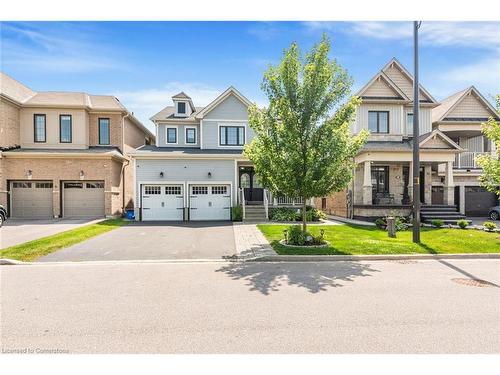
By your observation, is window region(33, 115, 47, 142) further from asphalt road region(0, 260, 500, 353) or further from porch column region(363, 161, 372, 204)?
Result: porch column region(363, 161, 372, 204)

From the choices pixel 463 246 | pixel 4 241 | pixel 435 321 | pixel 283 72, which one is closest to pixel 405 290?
pixel 435 321

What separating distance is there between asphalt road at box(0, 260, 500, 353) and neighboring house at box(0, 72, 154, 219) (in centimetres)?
1332

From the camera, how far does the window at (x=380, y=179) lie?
19812 mm

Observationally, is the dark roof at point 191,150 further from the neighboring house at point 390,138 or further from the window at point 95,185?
the neighboring house at point 390,138

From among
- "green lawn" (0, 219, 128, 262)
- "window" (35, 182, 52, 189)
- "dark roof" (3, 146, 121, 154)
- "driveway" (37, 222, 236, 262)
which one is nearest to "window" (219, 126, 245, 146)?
"dark roof" (3, 146, 121, 154)

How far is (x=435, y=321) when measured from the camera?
14.6 feet

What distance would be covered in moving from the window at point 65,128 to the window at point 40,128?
4.02 feet

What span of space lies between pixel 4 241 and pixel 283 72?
12740 millimetres

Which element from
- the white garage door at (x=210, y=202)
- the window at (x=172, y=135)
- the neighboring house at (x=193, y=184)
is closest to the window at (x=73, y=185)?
the neighboring house at (x=193, y=184)

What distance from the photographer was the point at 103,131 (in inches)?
860

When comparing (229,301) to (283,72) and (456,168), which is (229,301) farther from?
(456,168)

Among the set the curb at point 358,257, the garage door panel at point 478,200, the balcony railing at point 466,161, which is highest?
the balcony railing at point 466,161

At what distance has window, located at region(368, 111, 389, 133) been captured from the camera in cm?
1967

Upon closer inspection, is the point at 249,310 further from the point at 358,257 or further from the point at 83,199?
the point at 83,199
